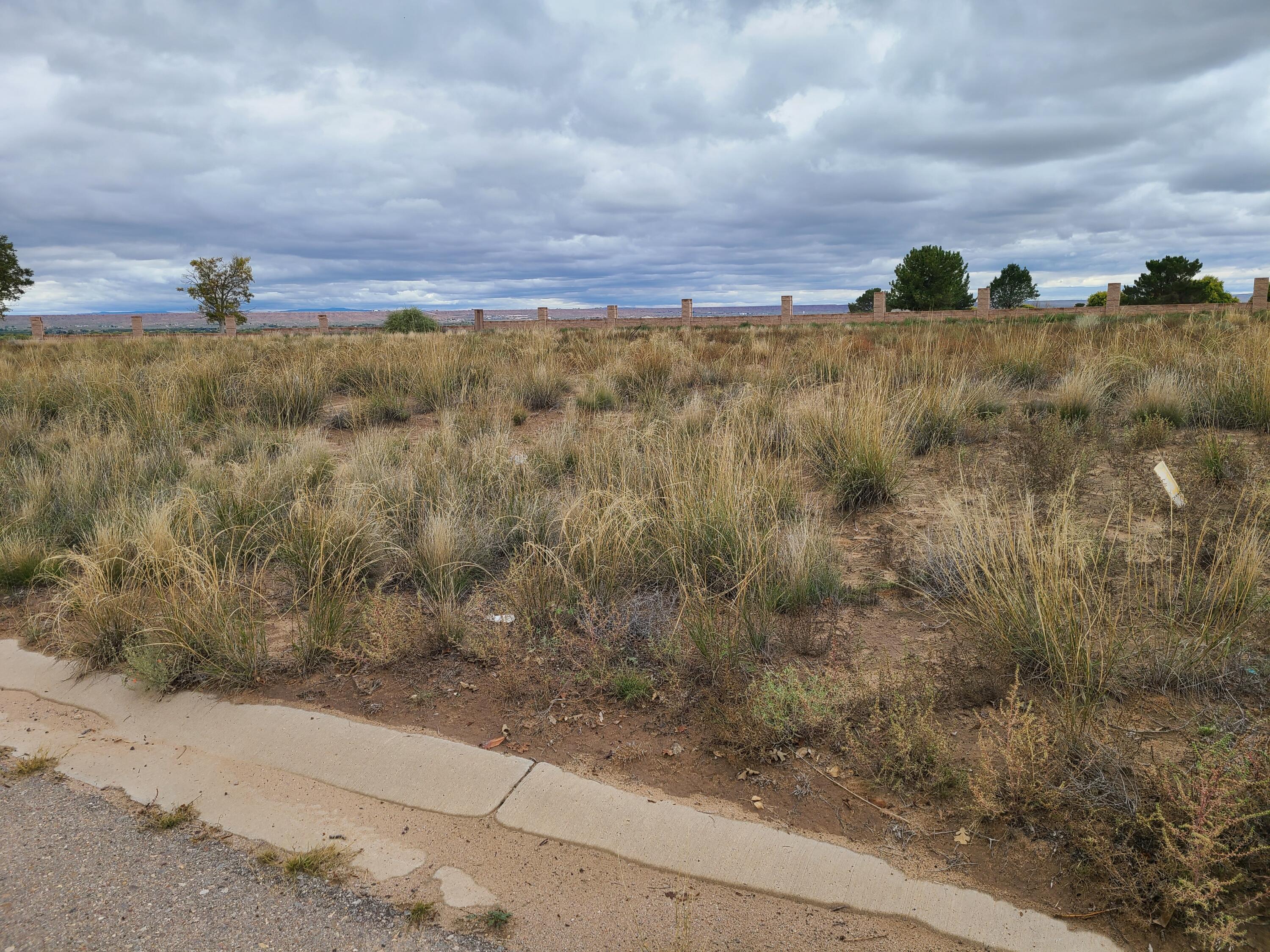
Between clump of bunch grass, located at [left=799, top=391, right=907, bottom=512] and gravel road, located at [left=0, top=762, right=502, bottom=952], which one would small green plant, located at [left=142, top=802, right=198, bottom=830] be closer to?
gravel road, located at [left=0, top=762, right=502, bottom=952]

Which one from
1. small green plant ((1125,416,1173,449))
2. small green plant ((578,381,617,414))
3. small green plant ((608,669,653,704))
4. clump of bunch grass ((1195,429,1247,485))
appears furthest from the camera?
small green plant ((578,381,617,414))

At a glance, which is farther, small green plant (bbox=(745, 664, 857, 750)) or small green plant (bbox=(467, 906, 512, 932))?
small green plant (bbox=(745, 664, 857, 750))

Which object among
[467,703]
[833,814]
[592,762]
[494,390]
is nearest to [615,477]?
[467,703]

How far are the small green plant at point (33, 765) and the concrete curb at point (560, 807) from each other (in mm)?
340

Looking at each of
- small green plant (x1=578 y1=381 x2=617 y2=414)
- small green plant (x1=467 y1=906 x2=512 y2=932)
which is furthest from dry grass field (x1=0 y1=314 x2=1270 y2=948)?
small green plant (x1=578 y1=381 x2=617 y2=414)

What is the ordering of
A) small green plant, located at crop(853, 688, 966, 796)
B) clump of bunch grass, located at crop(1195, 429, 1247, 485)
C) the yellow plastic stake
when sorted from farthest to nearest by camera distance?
1. clump of bunch grass, located at crop(1195, 429, 1247, 485)
2. the yellow plastic stake
3. small green plant, located at crop(853, 688, 966, 796)

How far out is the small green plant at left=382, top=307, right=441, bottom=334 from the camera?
3344 centimetres

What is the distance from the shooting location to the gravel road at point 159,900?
233cm

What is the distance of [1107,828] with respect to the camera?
251 centimetres

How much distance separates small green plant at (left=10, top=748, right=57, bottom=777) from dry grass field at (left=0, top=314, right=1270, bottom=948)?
57 cm

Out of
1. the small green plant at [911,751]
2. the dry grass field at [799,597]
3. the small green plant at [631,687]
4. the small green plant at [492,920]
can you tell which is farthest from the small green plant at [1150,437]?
the small green plant at [492,920]

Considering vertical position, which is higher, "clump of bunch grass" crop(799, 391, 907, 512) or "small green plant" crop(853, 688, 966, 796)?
"clump of bunch grass" crop(799, 391, 907, 512)

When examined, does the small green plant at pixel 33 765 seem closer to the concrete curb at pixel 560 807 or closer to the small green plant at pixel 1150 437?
the concrete curb at pixel 560 807

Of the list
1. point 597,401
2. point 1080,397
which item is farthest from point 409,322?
point 1080,397
